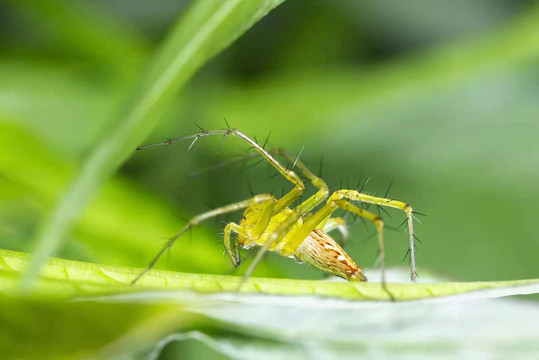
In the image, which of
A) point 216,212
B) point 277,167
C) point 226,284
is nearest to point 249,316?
point 226,284

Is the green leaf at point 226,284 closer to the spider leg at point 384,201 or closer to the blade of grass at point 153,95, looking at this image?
the blade of grass at point 153,95

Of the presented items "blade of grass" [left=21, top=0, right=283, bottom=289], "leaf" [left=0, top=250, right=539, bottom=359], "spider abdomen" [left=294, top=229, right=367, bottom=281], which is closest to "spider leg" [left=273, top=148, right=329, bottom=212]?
"spider abdomen" [left=294, top=229, right=367, bottom=281]

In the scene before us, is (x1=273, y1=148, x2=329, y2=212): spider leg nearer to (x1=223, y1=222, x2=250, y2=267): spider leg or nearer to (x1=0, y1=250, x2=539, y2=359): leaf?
(x1=223, y1=222, x2=250, y2=267): spider leg

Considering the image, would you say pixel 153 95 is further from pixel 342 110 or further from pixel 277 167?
pixel 342 110

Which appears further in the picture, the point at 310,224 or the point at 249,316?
the point at 310,224

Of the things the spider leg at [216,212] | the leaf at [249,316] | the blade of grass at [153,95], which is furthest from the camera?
the spider leg at [216,212]

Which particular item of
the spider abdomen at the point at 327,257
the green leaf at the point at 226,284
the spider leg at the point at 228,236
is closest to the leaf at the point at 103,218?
the spider leg at the point at 228,236
